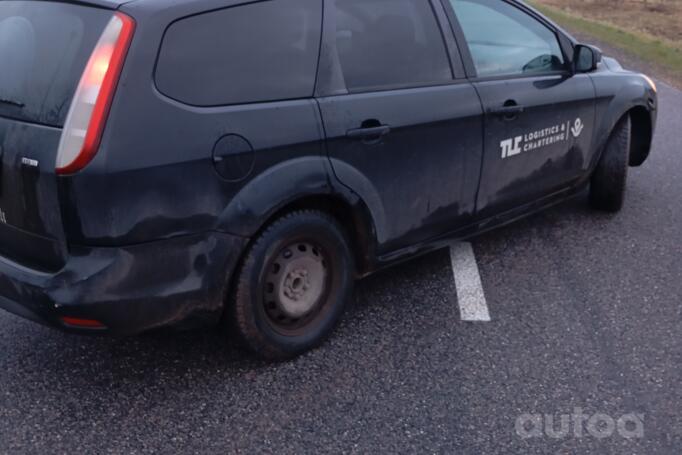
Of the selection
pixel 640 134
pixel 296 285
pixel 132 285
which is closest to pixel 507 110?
pixel 296 285

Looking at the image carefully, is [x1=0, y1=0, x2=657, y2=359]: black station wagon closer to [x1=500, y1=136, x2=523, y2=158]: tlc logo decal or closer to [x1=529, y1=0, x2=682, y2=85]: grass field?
[x1=500, y1=136, x2=523, y2=158]: tlc logo decal

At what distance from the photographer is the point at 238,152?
11.0ft

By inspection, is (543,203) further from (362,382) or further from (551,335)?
(362,382)

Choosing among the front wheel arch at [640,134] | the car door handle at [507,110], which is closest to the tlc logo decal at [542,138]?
the car door handle at [507,110]

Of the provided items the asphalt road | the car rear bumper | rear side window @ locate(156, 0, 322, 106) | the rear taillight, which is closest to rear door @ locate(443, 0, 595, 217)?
the asphalt road

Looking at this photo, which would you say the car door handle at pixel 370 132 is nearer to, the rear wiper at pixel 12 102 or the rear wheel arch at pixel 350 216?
the rear wheel arch at pixel 350 216

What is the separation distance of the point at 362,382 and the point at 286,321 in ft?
1.44

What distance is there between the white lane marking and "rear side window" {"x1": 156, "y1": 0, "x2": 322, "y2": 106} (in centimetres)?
144

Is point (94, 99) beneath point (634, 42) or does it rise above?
above

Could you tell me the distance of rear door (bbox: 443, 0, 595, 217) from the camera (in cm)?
446

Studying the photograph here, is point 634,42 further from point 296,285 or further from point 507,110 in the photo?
point 296,285

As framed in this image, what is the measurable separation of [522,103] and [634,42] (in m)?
12.6

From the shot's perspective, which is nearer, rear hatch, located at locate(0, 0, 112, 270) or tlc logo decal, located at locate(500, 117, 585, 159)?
rear hatch, located at locate(0, 0, 112, 270)

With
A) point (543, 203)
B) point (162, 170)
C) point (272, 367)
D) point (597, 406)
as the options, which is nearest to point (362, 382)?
point (272, 367)
